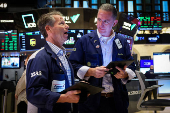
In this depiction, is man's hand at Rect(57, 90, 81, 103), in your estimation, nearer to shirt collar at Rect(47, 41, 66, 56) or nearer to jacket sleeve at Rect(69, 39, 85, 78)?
shirt collar at Rect(47, 41, 66, 56)

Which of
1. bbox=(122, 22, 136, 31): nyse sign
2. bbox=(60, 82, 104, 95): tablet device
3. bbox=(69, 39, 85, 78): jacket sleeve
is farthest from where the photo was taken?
bbox=(122, 22, 136, 31): nyse sign

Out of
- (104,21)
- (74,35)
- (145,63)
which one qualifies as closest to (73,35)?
(74,35)

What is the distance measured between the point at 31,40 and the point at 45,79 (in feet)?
20.3

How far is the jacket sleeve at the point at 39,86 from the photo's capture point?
1530mm

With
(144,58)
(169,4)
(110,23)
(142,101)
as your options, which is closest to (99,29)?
(110,23)

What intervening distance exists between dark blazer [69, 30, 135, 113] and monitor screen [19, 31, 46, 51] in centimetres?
534

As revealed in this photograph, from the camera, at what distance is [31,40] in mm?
7566

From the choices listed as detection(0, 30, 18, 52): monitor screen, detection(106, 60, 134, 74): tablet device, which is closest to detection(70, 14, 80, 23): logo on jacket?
detection(0, 30, 18, 52): monitor screen

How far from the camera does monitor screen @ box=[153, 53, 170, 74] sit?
15.8 feet

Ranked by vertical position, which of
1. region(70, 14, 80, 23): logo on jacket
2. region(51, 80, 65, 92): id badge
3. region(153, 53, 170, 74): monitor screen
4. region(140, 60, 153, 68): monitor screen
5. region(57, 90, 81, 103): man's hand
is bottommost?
region(140, 60, 153, 68): monitor screen

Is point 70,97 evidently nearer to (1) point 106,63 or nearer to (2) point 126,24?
(1) point 106,63

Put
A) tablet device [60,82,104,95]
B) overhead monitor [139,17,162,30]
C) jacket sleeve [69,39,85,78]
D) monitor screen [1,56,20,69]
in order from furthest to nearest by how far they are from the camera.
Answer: overhead monitor [139,17,162,30] < monitor screen [1,56,20,69] < jacket sleeve [69,39,85,78] < tablet device [60,82,104,95]

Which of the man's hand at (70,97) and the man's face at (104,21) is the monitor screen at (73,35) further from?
the man's hand at (70,97)

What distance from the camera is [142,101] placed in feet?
13.6
